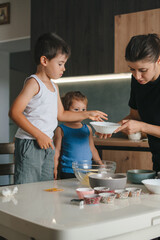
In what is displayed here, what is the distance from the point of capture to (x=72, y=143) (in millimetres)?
2215

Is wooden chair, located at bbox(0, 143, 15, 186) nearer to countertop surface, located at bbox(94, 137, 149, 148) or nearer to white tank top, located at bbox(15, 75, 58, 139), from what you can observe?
white tank top, located at bbox(15, 75, 58, 139)

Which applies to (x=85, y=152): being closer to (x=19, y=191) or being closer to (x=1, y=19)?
(x=19, y=191)

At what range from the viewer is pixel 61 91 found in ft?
13.4

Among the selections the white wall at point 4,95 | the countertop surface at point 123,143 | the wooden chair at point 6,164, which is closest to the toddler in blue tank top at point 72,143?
the wooden chair at point 6,164

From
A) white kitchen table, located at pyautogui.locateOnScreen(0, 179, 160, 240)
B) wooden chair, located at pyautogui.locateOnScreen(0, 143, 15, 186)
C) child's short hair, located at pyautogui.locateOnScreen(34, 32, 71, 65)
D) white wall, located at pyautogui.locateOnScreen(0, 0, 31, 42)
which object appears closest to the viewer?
white kitchen table, located at pyautogui.locateOnScreen(0, 179, 160, 240)

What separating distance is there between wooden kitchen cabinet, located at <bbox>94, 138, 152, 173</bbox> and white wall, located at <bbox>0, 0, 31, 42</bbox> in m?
2.17

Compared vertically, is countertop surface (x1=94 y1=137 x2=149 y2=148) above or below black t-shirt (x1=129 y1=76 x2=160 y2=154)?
below

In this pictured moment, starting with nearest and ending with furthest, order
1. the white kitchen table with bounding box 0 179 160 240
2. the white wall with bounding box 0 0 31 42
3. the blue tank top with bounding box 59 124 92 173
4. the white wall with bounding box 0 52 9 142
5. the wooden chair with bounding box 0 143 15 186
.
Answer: the white kitchen table with bounding box 0 179 160 240 → the wooden chair with bounding box 0 143 15 186 → the blue tank top with bounding box 59 124 92 173 → the white wall with bounding box 0 0 31 42 → the white wall with bounding box 0 52 9 142

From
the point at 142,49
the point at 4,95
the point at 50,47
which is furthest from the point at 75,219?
the point at 4,95

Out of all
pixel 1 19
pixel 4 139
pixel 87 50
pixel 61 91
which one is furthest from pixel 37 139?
pixel 4 139

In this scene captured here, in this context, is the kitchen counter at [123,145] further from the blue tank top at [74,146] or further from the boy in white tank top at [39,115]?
the boy in white tank top at [39,115]

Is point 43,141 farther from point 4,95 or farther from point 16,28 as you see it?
point 4,95

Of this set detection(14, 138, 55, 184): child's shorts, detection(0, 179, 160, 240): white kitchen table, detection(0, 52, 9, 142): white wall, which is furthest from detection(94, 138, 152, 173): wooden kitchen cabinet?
detection(0, 52, 9, 142): white wall

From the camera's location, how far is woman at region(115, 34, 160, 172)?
1.56m
